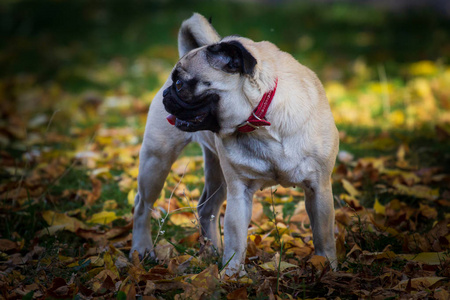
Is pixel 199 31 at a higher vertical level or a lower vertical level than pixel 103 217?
higher

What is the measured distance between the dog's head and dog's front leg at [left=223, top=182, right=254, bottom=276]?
0.44 metres

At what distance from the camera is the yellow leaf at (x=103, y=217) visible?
422 cm

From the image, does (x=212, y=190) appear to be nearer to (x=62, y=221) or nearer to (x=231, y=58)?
(x=62, y=221)

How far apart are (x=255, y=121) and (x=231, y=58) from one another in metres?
0.38

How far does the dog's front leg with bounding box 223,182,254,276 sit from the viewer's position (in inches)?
126

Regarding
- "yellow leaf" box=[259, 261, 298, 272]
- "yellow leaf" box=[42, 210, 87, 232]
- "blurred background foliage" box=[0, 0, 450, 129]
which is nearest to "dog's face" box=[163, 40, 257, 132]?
"yellow leaf" box=[259, 261, 298, 272]

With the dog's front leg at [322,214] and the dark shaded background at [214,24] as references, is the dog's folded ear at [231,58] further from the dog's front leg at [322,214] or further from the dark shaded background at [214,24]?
the dark shaded background at [214,24]

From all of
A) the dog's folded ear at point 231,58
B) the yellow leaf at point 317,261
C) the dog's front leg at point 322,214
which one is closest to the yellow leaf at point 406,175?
the dog's front leg at point 322,214

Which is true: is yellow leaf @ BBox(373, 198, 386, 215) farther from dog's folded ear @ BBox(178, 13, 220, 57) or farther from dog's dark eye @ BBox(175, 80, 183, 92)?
dog's dark eye @ BBox(175, 80, 183, 92)

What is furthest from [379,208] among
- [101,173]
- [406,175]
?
[101,173]

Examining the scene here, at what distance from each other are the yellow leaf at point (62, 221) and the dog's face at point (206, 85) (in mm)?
1553

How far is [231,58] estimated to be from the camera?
292cm

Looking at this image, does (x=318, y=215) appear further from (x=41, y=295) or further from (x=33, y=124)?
(x=33, y=124)

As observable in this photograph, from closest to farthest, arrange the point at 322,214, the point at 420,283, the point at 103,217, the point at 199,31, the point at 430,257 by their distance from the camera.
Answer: the point at 420,283, the point at 430,257, the point at 322,214, the point at 199,31, the point at 103,217
